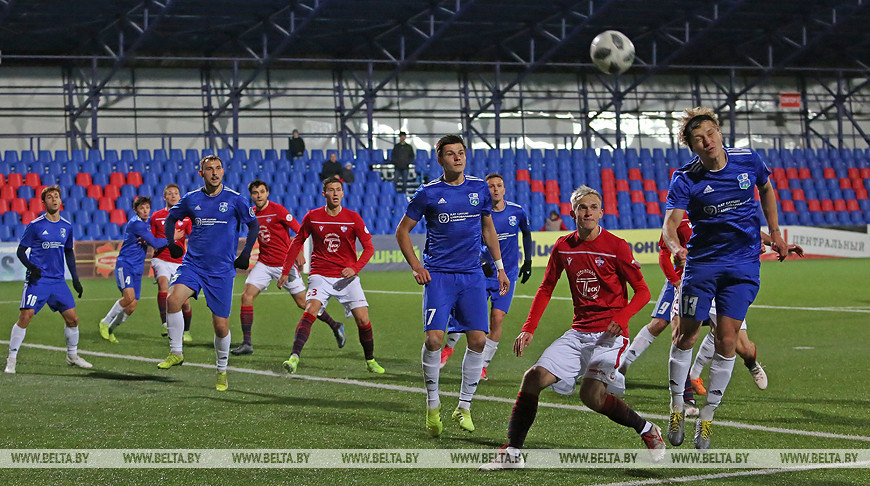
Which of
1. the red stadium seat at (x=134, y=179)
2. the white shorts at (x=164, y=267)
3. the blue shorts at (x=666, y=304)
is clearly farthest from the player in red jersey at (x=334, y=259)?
the red stadium seat at (x=134, y=179)

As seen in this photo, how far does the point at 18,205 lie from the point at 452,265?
2419 cm

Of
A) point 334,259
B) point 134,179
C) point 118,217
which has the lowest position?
point 334,259

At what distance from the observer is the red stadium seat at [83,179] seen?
29672 millimetres

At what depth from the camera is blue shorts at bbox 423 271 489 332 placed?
7367 millimetres

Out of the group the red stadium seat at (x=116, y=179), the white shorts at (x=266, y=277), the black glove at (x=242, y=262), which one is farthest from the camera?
the red stadium seat at (x=116, y=179)

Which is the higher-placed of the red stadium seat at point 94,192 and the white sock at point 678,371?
the red stadium seat at point 94,192

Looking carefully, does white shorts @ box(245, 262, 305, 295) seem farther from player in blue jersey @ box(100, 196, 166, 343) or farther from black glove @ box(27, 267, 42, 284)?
black glove @ box(27, 267, 42, 284)

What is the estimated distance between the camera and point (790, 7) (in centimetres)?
3325

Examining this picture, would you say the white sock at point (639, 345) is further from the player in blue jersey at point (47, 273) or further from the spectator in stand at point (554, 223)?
the spectator in stand at point (554, 223)

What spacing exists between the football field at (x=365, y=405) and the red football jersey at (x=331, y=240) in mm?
1124

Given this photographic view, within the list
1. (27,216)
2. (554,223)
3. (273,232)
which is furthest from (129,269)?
(554,223)

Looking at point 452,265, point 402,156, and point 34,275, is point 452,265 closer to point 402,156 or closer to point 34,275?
point 34,275

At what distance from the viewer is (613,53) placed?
1634cm

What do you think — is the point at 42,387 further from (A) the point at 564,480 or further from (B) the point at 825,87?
Result: (B) the point at 825,87
